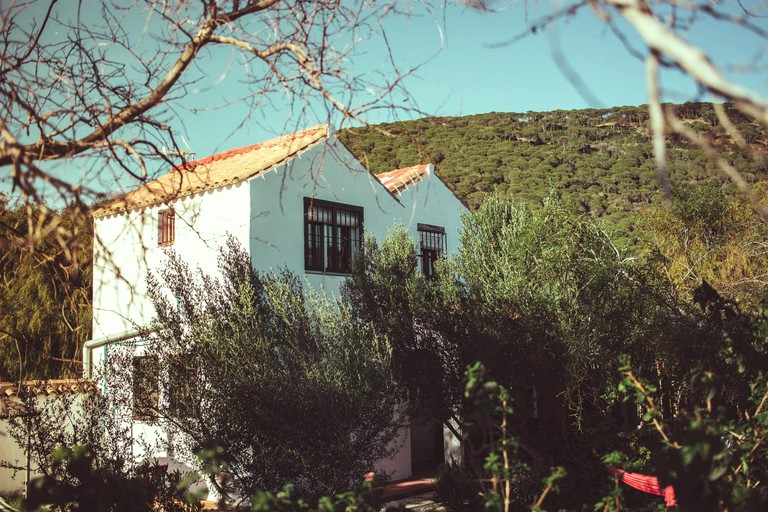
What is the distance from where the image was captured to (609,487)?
3516 millimetres

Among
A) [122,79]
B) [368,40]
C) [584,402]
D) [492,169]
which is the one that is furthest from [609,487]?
[492,169]

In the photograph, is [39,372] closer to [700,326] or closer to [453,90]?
[700,326]

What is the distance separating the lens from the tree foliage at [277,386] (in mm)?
9258

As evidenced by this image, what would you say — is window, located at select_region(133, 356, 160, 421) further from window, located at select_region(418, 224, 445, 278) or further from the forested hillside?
the forested hillside

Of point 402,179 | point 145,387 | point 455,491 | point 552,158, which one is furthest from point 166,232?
point 552,158

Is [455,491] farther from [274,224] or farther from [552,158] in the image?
[552,158]

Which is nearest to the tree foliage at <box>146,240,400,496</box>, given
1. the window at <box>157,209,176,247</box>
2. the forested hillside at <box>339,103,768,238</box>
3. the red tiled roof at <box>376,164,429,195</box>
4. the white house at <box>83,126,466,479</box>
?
the white house at <box>83,126,466,479</box>

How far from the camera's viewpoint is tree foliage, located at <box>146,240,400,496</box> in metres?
9.26

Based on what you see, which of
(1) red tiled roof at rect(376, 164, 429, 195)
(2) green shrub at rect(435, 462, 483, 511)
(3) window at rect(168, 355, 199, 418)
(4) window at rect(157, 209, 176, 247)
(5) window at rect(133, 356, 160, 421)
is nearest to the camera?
(3) window at rect(168, 355, 199, 418)

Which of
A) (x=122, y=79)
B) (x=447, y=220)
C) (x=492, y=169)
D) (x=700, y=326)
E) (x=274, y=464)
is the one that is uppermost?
(x=492, y=169)

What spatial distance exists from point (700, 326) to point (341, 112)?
342 inches

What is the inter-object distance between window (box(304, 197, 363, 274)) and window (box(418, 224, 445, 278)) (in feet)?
6.67

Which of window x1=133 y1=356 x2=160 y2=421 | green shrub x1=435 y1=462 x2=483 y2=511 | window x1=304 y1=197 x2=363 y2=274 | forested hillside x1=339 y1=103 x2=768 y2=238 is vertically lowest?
green shrub x1=435 y1=462 x2=483 y2=511

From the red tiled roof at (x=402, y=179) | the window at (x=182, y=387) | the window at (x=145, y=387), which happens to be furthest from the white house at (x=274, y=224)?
the window at (x=182, y=387)
